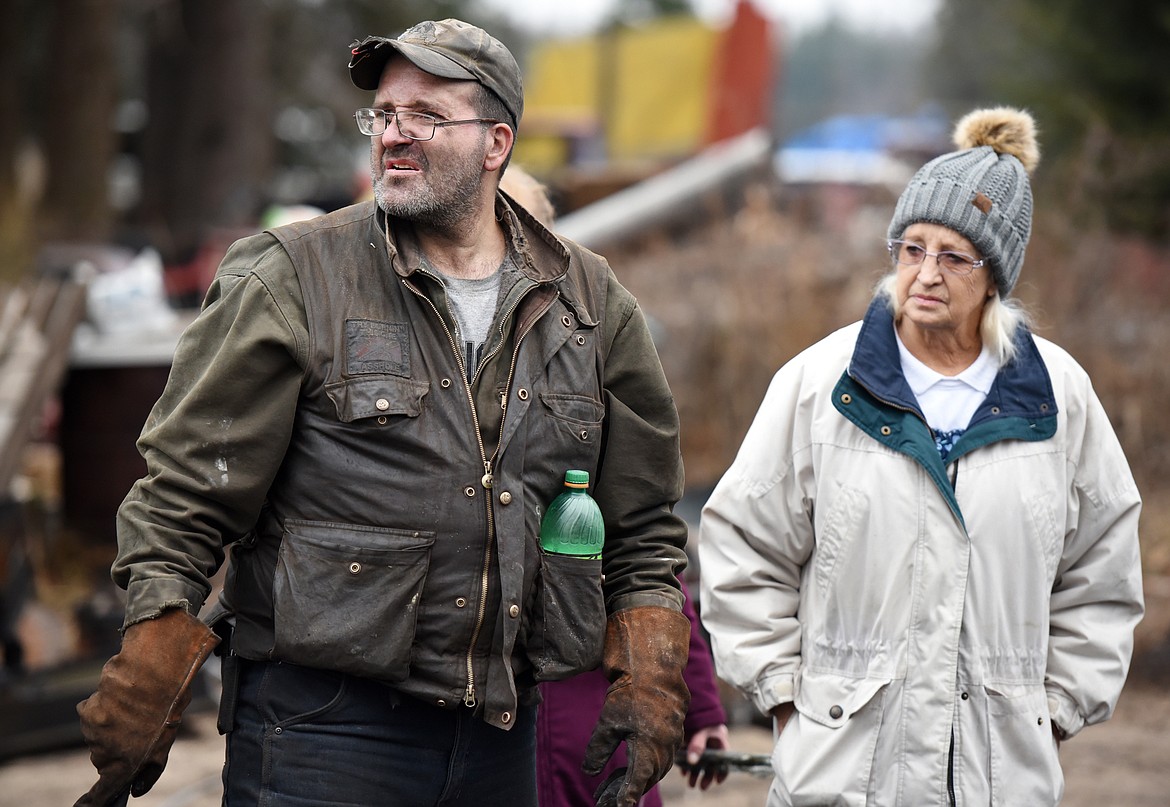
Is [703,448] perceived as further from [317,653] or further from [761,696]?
[317,653]

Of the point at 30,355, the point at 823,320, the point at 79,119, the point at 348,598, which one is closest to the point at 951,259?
the point at 348,598

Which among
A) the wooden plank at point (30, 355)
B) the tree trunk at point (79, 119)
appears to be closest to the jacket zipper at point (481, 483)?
the wooden plank at point (30, 355)

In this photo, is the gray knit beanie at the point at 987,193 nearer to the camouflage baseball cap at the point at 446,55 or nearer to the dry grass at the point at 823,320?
the camouflage baseball cap at the point at 446,55

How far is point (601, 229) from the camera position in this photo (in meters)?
11.1

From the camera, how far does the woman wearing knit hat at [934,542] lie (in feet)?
10.5

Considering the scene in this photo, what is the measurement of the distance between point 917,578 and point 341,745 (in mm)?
1275

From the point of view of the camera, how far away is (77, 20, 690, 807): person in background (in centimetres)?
282

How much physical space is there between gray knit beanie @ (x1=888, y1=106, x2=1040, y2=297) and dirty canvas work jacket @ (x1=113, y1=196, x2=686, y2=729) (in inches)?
36.5

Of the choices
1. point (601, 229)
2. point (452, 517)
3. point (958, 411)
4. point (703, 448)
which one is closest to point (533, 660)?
point (452, 517)

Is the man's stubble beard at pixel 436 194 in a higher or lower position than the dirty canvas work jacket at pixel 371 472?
higher

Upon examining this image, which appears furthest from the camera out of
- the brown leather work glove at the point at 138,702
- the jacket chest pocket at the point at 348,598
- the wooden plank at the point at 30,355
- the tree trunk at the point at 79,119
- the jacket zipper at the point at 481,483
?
the tree trunk at the point at 79,119

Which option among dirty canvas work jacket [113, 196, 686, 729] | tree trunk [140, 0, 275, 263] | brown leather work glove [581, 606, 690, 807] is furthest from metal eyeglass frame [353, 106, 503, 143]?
tree trunk [140, 0, 275, 263]

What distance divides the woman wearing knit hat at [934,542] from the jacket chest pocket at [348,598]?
849mm

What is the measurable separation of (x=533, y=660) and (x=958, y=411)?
1.14m
